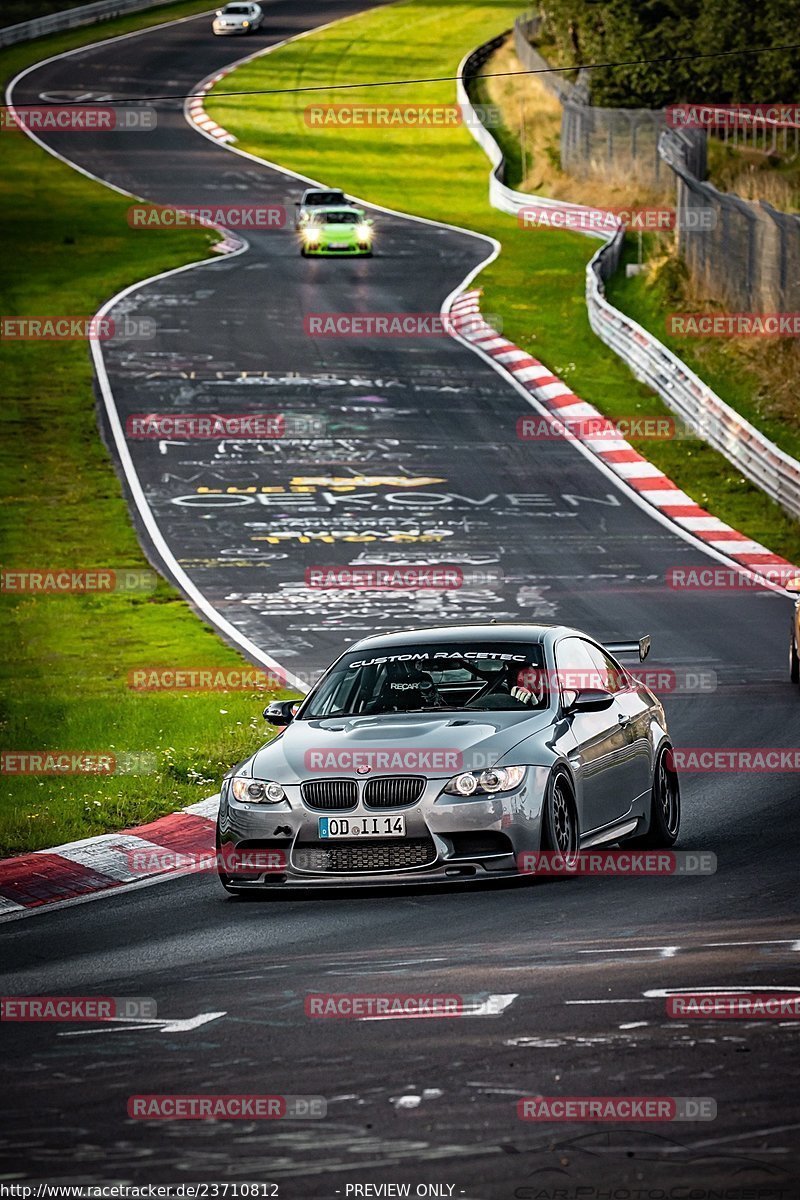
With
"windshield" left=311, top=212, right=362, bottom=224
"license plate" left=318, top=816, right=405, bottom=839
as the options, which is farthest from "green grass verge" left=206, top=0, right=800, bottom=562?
"license plate" left=318, top=816, right=405, bottom=839

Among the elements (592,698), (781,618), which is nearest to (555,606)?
(781,618)

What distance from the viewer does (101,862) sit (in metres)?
12.7

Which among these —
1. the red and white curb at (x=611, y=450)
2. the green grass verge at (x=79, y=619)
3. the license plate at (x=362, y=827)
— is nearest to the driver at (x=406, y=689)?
the license plate at (x=362, y=827)

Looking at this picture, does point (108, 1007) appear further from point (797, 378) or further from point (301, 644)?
point (797, 378)

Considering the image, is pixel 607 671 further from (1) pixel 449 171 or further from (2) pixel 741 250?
(1) pixel 449 171

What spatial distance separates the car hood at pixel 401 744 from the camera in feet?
36.6

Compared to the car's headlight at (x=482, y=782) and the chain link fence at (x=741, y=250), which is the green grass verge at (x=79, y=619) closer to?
the car's headlight at (x=482, y=782)

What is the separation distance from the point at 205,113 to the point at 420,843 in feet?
232

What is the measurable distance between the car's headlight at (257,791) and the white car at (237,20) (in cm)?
8735

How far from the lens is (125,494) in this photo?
31.5m

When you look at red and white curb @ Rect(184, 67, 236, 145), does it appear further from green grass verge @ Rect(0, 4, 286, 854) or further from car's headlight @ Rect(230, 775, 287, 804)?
car's headlight @ Rect(230, 775, 287, 804)

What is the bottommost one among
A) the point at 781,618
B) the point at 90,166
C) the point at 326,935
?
the point at 781,618

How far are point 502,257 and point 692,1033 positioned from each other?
4572 cm

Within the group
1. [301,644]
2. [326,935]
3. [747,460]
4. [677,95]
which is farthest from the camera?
[677,95]
